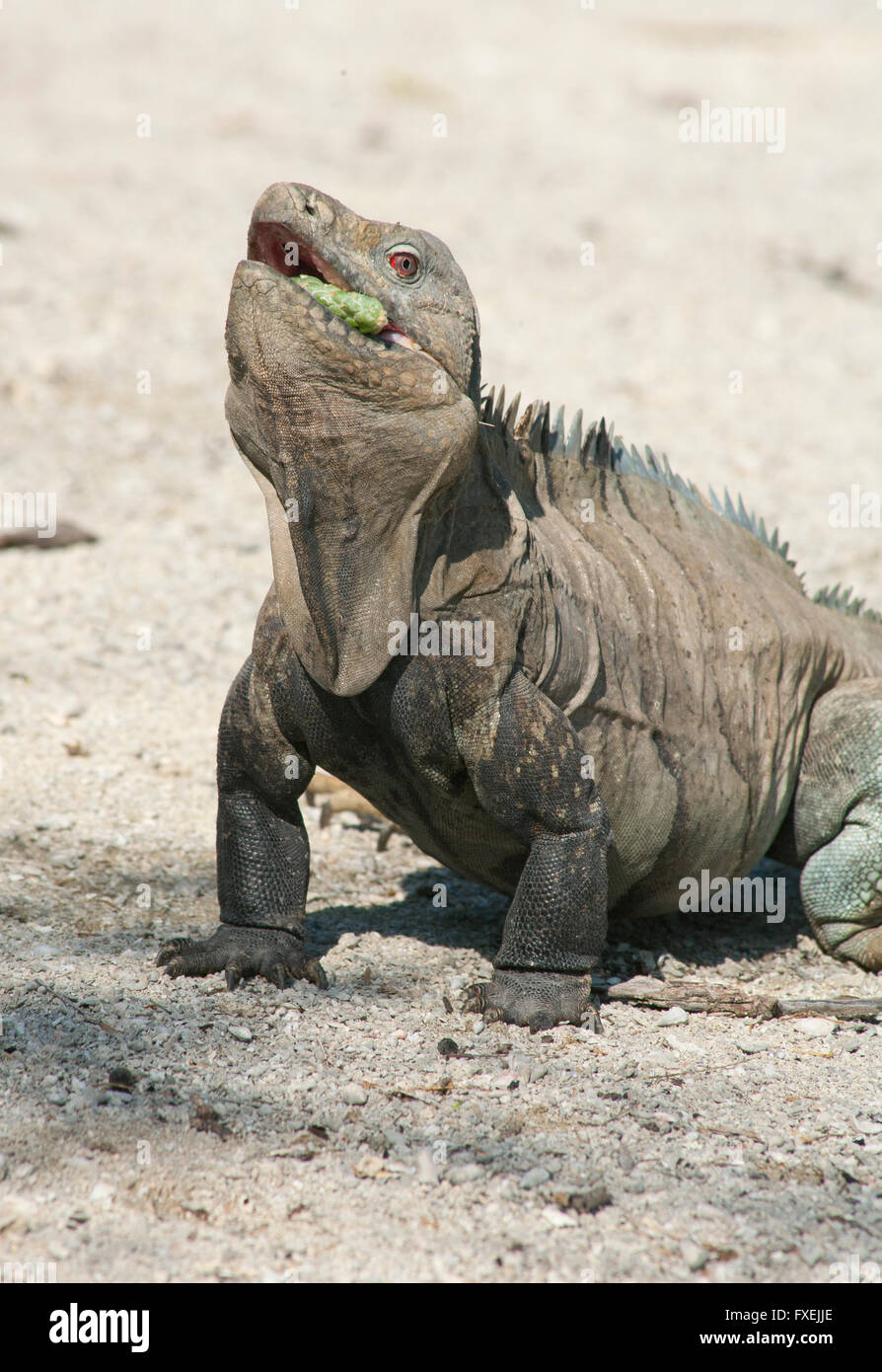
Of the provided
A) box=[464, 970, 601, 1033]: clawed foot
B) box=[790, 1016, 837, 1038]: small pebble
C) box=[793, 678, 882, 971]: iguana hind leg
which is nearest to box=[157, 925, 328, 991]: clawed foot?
box=[464, 970, 601, 1033]: clawed foot

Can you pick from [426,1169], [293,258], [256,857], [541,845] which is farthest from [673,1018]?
[293,258]

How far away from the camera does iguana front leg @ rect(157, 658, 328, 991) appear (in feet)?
15.8

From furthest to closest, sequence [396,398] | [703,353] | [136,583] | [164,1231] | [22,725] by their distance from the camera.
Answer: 1. [703,353]
2. [136,583]
3. [22,725]
4. [396,398]
5. [164,1231]

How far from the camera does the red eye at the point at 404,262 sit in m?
4.06

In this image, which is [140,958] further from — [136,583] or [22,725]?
[136,583]

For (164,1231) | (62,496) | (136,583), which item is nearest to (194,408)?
(62,496)

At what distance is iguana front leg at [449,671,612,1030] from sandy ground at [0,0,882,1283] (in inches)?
7.1

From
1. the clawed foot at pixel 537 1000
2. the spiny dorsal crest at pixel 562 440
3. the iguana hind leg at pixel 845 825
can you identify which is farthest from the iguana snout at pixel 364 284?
the iguana hind leg at pixel 845 825

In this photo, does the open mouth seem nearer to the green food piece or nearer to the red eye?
the green food piece

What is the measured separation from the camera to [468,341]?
4.23 metres

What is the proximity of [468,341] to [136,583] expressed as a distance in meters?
5.67

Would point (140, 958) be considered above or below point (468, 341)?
below

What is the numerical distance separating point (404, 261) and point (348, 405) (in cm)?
52

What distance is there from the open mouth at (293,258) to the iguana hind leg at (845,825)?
290cm
